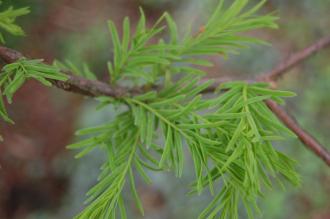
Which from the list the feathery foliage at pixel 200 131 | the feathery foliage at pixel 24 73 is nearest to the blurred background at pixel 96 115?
the feathery foliage at pixel 200 131

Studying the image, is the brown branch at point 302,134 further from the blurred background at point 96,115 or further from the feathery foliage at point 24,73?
the blurred background at point 96,115

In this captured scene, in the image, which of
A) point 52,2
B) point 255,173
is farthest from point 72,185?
point 255,173

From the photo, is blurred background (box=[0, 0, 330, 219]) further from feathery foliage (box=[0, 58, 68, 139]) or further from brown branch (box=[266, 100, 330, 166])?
feathery foliage (box=[0, 58, 68, 139])

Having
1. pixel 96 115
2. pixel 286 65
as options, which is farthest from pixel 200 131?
pixel 96 115

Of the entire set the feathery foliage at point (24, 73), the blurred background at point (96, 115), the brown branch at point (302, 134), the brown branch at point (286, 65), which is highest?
the blurred background at point (96, 115)

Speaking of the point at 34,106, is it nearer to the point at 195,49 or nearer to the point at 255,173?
the point at 195,49

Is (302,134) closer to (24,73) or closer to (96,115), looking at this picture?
(24,73)

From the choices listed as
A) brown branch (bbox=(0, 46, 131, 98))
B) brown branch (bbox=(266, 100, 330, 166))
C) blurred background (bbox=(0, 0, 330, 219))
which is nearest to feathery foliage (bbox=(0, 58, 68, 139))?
brown branch (bbox=(0, 46, 131, 98))
